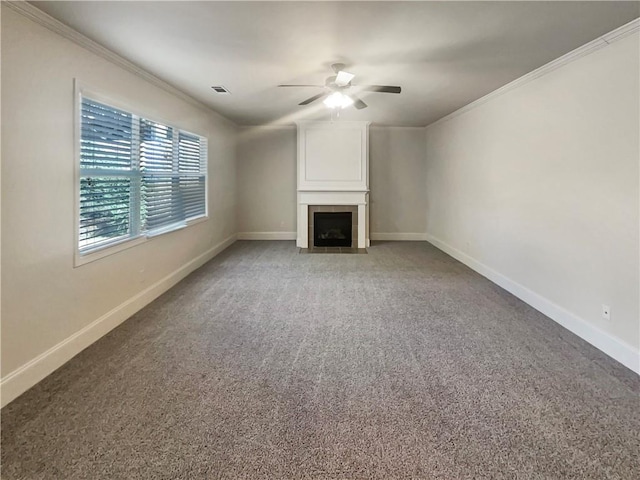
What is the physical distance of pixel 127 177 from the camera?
3.38 metres

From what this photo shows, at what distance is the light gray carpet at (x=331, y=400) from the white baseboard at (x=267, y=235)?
13.1ft

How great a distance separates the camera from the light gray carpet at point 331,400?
1.65m

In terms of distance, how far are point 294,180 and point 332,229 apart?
1390 millimetres

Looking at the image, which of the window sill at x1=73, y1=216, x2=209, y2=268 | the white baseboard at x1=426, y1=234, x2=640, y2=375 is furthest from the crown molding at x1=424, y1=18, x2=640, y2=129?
the window sill at x1=73, y1=216, x2=209, y2=268

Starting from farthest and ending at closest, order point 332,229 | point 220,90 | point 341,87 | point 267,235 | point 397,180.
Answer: point 267,235 → point 397,180 → point 332,229 → point 220,90 → point 341,87

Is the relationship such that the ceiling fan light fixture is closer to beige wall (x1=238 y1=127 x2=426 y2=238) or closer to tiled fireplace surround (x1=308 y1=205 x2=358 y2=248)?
tiled fireplace surround (x1=308 y1=205 x2=358 y2=248)

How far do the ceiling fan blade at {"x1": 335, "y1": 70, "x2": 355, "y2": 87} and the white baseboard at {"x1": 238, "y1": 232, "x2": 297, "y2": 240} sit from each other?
14.5 feet

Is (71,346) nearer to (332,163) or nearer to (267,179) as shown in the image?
(332,163)

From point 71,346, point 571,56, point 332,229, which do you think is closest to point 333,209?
point 332,229

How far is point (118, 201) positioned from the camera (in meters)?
3.27

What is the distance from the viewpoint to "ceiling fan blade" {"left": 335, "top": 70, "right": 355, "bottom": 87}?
3.30 m

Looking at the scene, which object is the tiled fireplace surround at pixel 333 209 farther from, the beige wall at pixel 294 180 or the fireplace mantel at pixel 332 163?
the beige wall at pixel 294 180

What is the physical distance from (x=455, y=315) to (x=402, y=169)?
4.63m

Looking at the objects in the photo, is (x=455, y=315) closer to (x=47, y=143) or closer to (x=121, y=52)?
(x=47, y=143)
